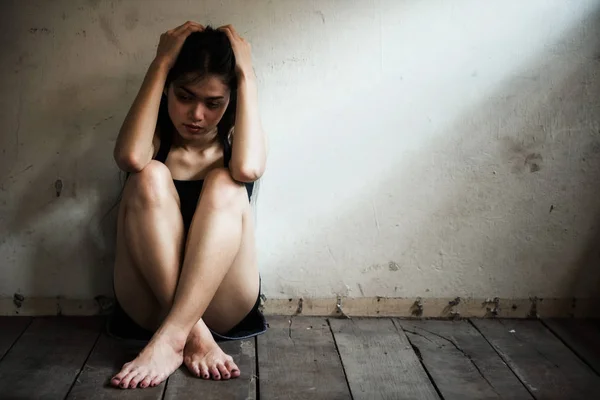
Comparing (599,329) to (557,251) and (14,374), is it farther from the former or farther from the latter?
(14,374)

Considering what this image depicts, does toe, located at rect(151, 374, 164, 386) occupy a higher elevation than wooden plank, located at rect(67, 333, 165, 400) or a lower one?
higher

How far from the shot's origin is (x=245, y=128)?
1763 mm

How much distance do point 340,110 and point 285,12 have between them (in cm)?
29

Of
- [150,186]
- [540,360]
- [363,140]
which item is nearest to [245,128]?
[150,186]

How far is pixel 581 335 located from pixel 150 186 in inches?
47.5

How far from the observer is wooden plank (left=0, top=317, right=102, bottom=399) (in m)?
1.57

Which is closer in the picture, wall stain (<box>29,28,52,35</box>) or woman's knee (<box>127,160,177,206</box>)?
woman's knee (<box>127,160,177,206</box>)

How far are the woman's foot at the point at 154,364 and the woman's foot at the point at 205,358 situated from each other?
3 cm

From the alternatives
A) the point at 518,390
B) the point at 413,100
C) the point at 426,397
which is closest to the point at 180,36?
the point at 413,100

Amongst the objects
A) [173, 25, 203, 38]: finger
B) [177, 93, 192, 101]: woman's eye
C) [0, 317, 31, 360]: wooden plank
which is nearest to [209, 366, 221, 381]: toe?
[0, 317, 31, 360]: wooden plank

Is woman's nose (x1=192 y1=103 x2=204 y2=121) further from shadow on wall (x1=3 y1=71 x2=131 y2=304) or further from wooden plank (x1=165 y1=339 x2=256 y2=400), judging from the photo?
wooden plank (x1=165 y1=339 x2=256 y2=400)

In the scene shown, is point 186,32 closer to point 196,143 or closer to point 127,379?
point 196,143

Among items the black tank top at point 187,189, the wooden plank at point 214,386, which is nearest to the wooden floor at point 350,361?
the wooden plank at point 214,386

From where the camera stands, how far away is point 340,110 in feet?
6.44
